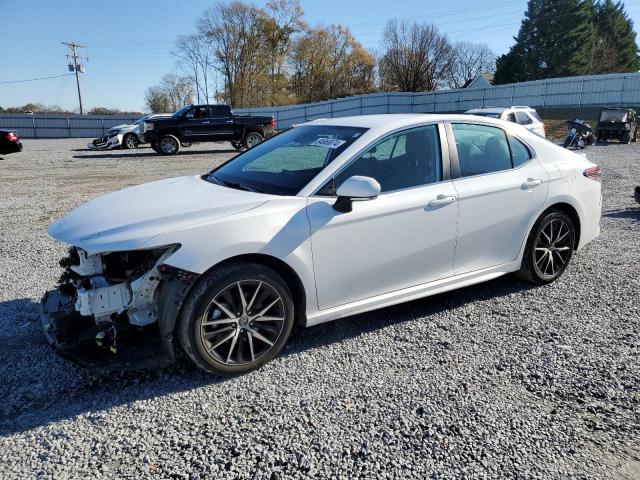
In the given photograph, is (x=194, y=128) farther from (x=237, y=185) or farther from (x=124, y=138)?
(x=237, y=185)

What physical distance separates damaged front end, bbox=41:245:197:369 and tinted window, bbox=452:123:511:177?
2.42 m

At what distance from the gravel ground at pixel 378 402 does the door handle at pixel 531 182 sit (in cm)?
99

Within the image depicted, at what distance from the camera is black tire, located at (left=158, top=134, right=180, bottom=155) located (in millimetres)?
20812

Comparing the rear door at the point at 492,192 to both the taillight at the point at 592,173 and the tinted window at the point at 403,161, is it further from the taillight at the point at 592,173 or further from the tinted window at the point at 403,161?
the taillight at the point at 592,173

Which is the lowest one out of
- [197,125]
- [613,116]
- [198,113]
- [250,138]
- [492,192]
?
[492,192]

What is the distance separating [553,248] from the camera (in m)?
4.75

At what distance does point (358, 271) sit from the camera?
3551mm

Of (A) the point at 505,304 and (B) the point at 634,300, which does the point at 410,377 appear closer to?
(A) the point at 505,304

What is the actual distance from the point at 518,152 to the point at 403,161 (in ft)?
4.37

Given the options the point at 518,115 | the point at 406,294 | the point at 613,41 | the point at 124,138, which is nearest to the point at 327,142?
the point at 406,294

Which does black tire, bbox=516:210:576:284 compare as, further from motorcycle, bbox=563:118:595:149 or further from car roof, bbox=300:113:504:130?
motorcycle, bbox=563:118:595:149

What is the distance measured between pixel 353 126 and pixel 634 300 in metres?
2.91

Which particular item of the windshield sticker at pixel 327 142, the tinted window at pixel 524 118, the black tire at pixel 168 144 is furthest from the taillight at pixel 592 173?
the black tire at pixel 168 144

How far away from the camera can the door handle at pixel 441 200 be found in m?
3.82
